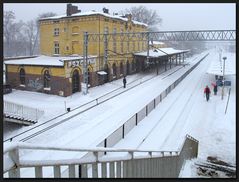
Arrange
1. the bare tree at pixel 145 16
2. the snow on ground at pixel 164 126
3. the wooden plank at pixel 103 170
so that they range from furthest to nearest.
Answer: the bare tree at pixel 145 16, the snow on ground at pixel 164 126, the wooden plank at pixel 103 170

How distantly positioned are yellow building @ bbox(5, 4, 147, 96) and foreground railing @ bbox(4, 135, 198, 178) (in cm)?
1867

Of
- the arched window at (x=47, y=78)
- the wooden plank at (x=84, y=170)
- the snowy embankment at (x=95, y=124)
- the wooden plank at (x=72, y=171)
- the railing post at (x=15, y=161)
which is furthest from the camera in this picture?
the arched window at (x=47, y=78)

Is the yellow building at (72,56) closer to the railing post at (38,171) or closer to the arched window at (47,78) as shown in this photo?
the arched window at (47,78)

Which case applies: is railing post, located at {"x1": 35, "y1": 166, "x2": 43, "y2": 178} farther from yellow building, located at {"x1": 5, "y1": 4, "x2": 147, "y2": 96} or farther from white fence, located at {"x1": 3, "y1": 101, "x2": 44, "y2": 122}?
yellow building, located at {"x1": 5, "y1": 4, "x2": 147, "y2": 96}

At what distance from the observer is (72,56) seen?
32.0 m

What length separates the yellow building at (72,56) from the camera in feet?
85.5

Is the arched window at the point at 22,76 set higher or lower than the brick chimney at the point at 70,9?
lower

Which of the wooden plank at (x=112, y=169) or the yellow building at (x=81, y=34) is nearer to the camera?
the wooden plank at (x=112, y=169)

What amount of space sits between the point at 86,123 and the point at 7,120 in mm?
5592

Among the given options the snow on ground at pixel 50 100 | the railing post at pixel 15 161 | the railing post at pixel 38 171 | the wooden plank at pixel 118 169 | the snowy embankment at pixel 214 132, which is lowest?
the snowy embankment at pixel 214 132

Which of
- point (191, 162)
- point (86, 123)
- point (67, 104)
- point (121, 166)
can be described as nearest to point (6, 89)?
point (67, 104)

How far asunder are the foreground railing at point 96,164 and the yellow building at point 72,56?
61.2ft

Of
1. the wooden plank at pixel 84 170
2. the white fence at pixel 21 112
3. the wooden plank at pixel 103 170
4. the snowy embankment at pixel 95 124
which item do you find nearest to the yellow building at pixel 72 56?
the snowy embankment at pixel 95 124

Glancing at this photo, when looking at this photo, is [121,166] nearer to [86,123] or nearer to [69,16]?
[86,123]
